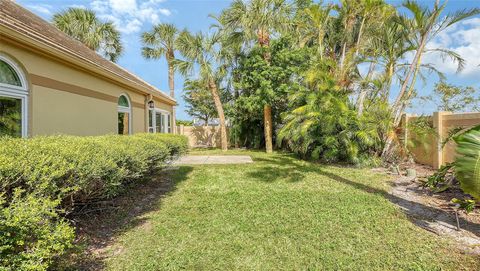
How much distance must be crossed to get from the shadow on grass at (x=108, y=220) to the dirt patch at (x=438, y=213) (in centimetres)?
474

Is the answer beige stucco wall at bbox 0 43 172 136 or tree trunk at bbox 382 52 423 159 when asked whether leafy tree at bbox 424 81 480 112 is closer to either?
tree trunk at bbox 382 52 423 159

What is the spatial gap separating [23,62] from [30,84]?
1.44ft

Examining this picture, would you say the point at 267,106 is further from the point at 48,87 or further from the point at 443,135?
the point at 48,87

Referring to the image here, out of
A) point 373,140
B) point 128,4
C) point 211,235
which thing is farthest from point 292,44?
point 211,235

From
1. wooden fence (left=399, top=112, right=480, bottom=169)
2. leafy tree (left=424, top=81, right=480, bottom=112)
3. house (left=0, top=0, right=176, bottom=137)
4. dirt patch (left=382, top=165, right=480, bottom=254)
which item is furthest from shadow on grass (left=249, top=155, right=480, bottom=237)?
leafy tree (left=424, top=81, right=480, bottom=112)

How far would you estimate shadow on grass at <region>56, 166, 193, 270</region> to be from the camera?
3.30m

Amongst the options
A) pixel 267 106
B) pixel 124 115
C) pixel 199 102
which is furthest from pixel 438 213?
pixel 199 102

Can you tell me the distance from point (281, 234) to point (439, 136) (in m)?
7.14

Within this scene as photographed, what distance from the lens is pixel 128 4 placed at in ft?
30.2

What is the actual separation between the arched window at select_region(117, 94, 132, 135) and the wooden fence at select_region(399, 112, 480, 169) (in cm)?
1002

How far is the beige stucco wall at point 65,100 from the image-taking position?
17.9ft

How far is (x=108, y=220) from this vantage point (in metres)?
4.63

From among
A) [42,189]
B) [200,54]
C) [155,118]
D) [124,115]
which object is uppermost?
[200,54]

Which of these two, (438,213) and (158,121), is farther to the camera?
(158,121)
